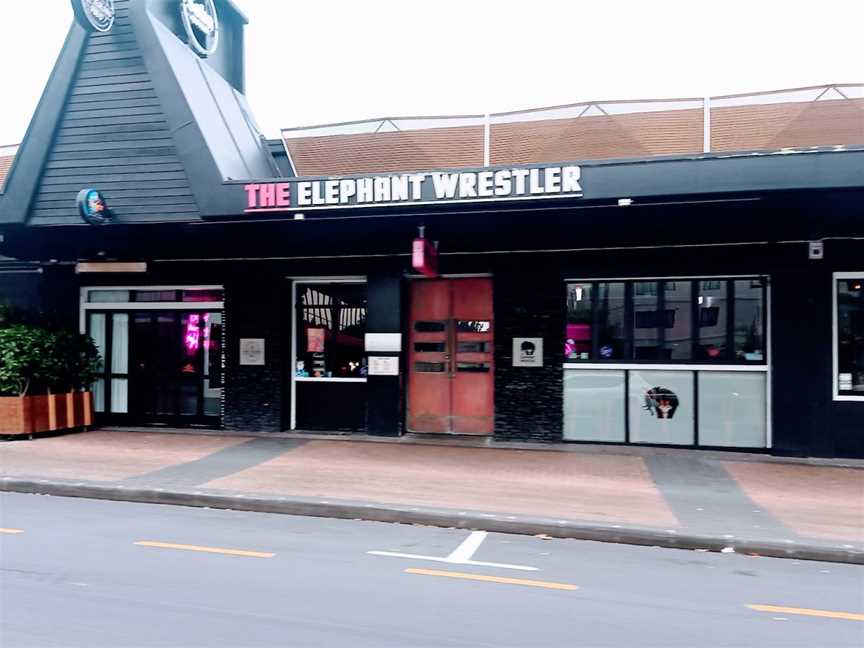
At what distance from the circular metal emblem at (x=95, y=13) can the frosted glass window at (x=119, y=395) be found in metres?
6.40

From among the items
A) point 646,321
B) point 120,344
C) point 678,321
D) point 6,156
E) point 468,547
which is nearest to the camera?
point 468,547

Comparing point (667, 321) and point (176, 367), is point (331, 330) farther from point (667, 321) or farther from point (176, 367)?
point (667, 321)

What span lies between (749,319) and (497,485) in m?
5.37

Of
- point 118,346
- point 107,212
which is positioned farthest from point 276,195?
point 118,346

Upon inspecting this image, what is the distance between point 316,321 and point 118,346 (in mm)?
4062

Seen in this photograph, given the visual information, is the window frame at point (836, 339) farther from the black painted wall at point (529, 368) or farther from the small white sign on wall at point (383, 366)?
the small white sign on wall at point (383, 366)

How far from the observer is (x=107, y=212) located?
11.4 metres

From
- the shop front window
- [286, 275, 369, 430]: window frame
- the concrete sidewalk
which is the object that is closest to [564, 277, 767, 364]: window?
the concrete sidewalk

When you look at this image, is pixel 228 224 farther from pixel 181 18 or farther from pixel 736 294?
pixel 736 294

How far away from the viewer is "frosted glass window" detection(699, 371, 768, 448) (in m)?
11.4

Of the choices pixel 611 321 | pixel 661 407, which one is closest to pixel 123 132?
pixel 611 321

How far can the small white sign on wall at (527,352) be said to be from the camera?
12.1m

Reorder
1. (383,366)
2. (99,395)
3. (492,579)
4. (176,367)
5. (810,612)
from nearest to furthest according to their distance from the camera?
1. (810,612)
2. (492,579)
3. (383,366)
4. (176,367)
5. (99,395)

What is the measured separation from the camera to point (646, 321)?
38.9 feet
